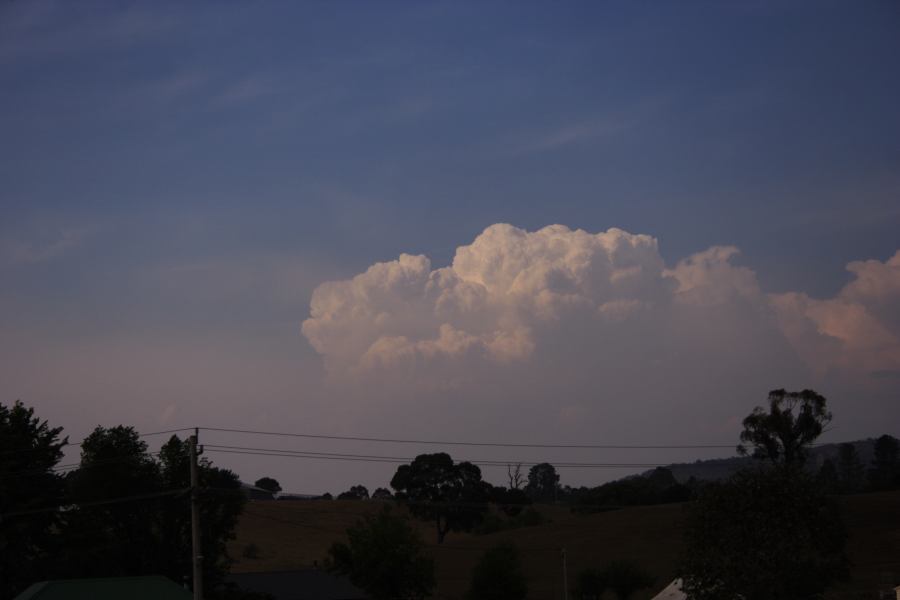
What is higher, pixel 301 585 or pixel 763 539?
pixel 763 539

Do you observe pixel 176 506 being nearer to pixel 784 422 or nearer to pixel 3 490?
pixel 3 490

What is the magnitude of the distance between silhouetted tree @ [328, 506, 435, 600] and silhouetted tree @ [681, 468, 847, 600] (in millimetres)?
27325

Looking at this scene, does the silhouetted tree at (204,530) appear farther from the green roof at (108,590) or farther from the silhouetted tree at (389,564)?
the green roof at (108,590)

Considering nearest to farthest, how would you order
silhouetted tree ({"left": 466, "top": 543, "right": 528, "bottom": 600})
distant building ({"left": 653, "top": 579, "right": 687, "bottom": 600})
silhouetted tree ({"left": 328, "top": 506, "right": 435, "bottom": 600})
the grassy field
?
distant building ({"left": 653, "top": 579, "right": 687, "bottom": 600}) → silhouetted tree ({"left": 328, "top": 506, "right": 435, "bottom": 600}) → silhouetted tree ({"left": 466, "top": 543, "right": 528, "bottom": 600}) → the grassy field

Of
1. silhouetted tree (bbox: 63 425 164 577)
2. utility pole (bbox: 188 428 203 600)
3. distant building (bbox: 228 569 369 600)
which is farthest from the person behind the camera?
distant building (bbox: 228 569 369 600)

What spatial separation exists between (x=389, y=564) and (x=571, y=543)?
1631 inches

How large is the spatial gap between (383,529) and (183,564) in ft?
46.9

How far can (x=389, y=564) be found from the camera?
72.0 m

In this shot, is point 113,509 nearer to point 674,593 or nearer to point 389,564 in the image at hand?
point 389,564

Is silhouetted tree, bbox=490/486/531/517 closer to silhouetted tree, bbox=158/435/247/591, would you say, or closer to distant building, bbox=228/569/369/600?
distant building, bbox=228/569/369/600

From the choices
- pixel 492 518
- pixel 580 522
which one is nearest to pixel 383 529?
pixel 580 522

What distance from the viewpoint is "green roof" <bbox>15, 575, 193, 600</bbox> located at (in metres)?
53.2

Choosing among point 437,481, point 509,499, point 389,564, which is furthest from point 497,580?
point 509,499

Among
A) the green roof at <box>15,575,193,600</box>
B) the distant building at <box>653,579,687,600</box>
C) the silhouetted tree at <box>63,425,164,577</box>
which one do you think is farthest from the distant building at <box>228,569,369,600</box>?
the distant building at <box>653,579,687,600</box>
